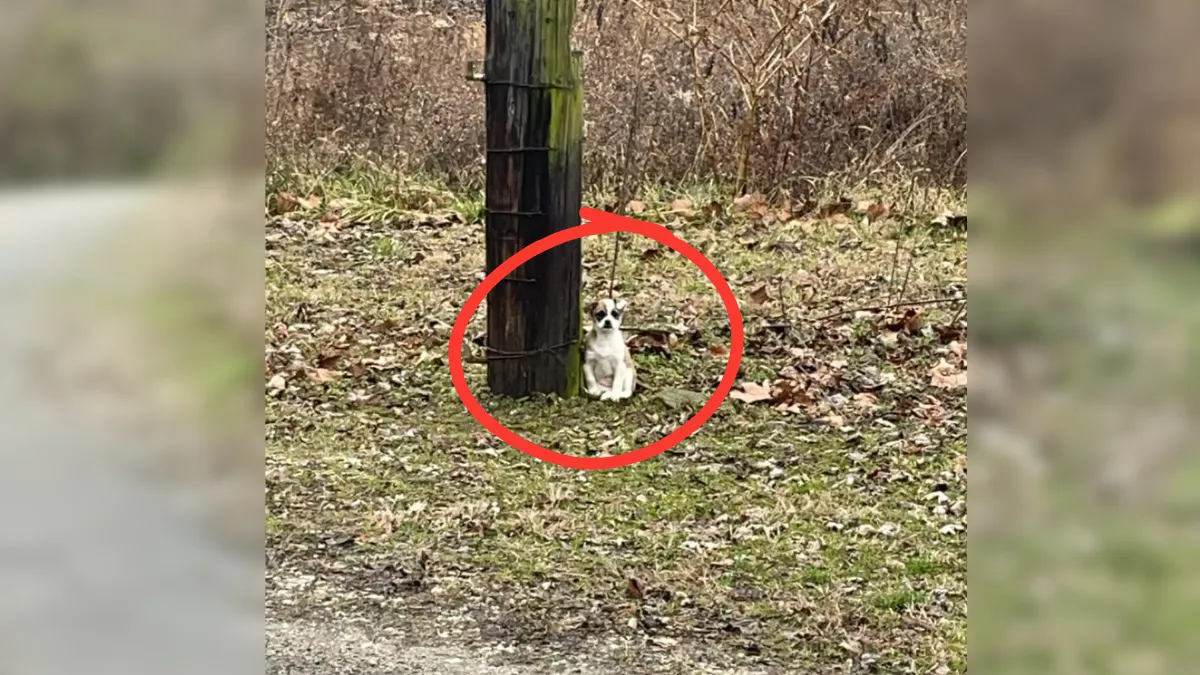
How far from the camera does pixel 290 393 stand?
15.4ft

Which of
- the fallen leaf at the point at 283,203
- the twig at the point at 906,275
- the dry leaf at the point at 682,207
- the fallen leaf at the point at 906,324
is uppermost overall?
the dry leaf at the point at 682,207

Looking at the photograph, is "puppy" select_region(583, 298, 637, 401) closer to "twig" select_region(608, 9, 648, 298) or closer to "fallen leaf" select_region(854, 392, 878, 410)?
"fallen leaf" select_region(854, 392, 878, 410)

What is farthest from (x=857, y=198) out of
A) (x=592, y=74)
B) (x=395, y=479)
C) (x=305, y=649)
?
(x=305, y=649)

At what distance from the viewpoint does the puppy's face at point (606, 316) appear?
4.26m

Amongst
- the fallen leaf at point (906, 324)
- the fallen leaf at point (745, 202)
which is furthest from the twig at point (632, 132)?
the fallen leaf at point (906, 324)

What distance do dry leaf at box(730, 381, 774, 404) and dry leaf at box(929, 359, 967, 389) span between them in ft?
2.28

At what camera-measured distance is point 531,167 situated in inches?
153

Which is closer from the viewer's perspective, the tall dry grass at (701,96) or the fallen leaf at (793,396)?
the fallen leaf at (793,396)

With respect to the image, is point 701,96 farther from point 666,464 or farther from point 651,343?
point 666,464
